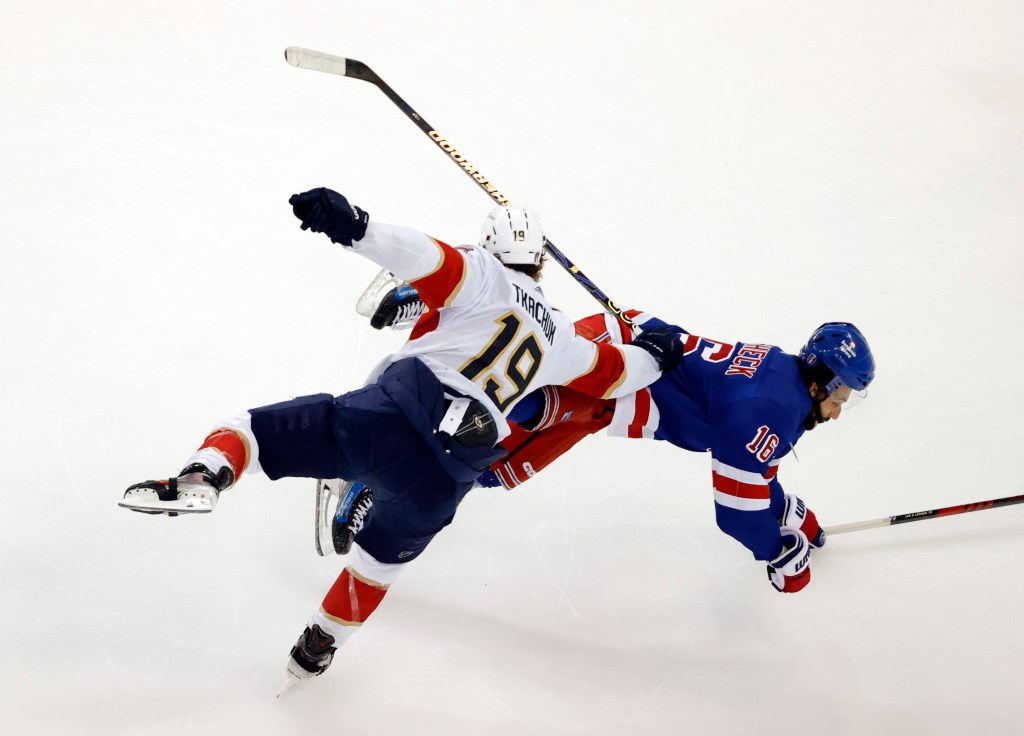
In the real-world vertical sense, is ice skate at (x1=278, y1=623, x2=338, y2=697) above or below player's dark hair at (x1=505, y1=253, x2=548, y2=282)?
below

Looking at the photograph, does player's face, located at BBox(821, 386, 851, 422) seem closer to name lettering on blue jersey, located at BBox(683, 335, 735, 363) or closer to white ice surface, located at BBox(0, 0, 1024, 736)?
name lettering on blue jersey, located at BBox(683, 335, 735, 363)

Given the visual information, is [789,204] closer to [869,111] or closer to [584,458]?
[869,111]

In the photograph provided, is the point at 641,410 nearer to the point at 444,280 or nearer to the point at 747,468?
the point at 747,468

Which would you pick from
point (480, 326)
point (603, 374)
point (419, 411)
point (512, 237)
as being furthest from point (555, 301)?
point (419, 411)

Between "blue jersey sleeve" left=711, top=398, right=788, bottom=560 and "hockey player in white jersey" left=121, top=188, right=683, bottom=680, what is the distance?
56cm

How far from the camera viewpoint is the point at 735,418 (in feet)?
12.0

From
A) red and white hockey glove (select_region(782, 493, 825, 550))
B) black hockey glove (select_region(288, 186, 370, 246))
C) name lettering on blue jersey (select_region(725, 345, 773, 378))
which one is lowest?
red and white hockey glove (select_region(782, 493, 825, 550))

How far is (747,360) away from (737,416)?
25 cm

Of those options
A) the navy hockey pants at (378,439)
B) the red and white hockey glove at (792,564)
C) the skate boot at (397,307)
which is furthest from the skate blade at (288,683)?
the red and white hockey glove at (792,564)

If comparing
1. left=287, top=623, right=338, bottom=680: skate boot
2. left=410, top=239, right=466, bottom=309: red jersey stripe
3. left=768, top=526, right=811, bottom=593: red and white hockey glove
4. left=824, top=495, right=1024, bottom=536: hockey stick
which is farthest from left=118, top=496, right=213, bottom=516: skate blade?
left=824, top=495, right=1024, bottom=536: hockey stick

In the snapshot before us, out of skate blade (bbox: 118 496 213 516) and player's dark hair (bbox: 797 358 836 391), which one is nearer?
skate blade (bbox: 118 496 213 516)

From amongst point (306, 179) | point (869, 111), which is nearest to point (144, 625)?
point (306, 179)

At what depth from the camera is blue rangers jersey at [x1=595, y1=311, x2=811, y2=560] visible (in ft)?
11.9

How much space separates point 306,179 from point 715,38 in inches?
104
